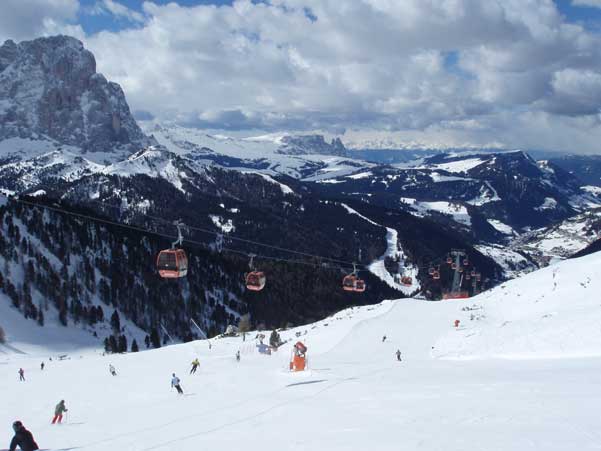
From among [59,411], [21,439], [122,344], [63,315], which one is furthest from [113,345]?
[21,439]

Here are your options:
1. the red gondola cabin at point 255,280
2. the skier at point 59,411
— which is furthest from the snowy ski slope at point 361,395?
the red gondola cabin at point 255,280

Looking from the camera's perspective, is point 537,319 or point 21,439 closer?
point 21,439

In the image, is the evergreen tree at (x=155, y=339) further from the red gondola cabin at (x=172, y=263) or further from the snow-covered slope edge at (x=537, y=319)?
the red gondola cabin at (x=172, y=263)

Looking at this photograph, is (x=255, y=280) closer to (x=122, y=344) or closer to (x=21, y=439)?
(x=21, y=439)

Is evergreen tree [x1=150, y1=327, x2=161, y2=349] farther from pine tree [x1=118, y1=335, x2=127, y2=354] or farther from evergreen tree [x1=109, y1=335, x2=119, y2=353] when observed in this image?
evergreen tree [x1=109, y1=335, x2=119, y2=353]

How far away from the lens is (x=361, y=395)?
90.8ft

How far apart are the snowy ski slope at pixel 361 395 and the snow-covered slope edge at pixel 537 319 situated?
7.6 inches

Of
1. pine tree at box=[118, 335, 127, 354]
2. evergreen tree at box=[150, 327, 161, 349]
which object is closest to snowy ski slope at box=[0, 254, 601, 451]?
pine tree at box=[118, 335, 127, 354]

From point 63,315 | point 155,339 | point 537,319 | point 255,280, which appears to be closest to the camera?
point 537,319

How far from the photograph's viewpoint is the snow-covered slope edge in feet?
132

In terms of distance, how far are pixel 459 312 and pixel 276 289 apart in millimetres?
122280

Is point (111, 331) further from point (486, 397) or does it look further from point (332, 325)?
point (486, 397)

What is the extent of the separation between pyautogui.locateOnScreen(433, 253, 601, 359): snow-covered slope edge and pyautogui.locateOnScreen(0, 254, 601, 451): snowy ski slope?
192mm

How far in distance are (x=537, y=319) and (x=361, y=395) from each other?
30.9 metres
